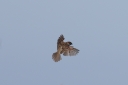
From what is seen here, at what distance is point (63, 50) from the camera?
12.4 feet

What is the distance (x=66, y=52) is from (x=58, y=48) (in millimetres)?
224

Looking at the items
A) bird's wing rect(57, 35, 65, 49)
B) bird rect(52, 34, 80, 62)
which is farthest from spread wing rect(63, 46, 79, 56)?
bird's wing rect(57, 35, 65, 49)

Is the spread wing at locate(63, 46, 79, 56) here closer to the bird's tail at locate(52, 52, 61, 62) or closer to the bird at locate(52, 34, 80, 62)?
the bird at locate(52, 34, 80, 62)

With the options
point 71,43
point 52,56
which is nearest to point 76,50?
point 71,43

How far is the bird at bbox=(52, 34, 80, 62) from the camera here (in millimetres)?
3581

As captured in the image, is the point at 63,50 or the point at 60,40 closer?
the point at 60,40

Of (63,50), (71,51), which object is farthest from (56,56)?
(71,51)

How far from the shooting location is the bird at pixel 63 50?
3.58 m

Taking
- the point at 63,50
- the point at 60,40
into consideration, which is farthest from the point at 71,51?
the point at 60,40

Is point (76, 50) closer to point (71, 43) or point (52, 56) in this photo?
point (71, 43)

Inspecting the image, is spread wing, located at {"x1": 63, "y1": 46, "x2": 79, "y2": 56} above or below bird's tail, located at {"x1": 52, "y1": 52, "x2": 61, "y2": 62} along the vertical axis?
above

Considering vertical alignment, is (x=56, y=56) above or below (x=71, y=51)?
below

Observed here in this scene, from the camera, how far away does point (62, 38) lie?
365 centimetres

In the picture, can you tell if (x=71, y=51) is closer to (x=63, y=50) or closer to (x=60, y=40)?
(x=63, y=50)
